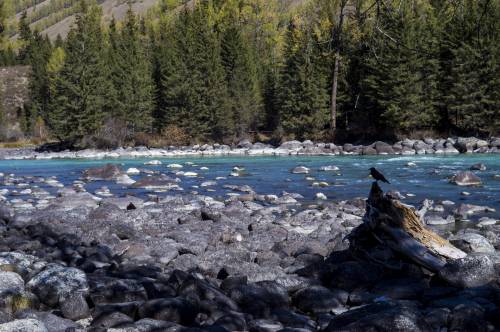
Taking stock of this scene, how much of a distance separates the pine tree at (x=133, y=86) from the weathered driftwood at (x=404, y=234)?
127 ft

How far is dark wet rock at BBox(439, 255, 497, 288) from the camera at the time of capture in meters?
5.42

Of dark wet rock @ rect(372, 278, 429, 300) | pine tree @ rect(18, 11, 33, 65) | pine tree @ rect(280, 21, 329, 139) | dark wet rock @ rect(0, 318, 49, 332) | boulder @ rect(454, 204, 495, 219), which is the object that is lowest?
boulder @ rect(454, 204, 495, 219)

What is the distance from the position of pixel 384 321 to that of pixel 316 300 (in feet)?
4.75

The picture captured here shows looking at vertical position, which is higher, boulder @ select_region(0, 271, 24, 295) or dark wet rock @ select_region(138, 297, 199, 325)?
boulder @ select_region(0, 271, 24, 295)

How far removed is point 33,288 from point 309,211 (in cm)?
706

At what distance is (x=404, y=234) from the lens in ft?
20.5

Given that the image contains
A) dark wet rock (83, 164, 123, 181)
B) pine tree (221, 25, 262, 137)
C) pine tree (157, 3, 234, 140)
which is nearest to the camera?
dark wet rock (83, 164, 123, 181)

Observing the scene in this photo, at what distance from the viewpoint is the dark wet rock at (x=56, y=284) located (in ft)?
16.6

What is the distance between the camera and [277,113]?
4444cm

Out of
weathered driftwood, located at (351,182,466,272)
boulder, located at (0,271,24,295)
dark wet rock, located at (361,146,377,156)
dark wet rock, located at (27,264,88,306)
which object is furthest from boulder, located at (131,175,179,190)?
dark wet rock, located at (361,146,377,156)

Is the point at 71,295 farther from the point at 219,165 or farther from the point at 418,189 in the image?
the point at 219,165

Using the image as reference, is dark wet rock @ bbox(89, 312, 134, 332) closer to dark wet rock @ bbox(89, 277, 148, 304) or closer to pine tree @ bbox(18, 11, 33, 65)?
dark wet rock @ bbox(89, 277, 148, 304)

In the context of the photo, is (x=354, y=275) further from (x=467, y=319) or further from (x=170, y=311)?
(x=170, y=311)

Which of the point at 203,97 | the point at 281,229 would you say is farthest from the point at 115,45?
the point at 281,229
